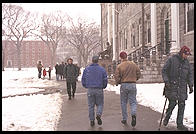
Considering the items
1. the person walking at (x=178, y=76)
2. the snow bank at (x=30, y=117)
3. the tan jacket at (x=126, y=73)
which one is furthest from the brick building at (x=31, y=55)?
the person walking at (x=178, y=76)

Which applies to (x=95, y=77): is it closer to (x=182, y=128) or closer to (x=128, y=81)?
(x=128, y=81)

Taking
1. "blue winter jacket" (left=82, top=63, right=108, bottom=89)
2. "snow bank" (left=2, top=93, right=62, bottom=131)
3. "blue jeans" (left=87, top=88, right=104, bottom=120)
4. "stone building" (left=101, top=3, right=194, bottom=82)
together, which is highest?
"stone building" (left=101, top=3, right=194, bottom=82)

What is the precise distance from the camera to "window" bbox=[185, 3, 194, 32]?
18.2 metres

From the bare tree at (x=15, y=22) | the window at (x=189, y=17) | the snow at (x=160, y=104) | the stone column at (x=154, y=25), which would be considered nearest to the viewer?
the snow at (x=160, y=104)

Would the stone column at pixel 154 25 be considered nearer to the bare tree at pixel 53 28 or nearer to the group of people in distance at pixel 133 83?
the group of people in distance at pixel 133 83

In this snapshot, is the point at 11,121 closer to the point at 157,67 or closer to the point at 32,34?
the point at 157,67

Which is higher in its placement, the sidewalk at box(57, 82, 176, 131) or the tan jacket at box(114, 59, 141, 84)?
the tan jacket at box(114, 59, 141, 84)

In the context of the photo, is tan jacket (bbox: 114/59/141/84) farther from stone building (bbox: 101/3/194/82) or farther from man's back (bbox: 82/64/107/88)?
stone building (bbox: 101/3/194/82)

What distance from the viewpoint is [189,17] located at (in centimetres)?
1848

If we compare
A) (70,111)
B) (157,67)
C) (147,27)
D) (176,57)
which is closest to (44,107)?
(70,111)

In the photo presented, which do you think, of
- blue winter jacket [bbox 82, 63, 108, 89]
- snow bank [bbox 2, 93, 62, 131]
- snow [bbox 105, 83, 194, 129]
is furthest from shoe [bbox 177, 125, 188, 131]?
snow bank [bbox 2, 93, 62, 131]

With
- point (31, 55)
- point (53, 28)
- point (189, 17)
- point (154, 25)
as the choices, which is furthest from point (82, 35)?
point (31, 55)

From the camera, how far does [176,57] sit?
706cm

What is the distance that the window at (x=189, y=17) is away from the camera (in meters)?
18.2
